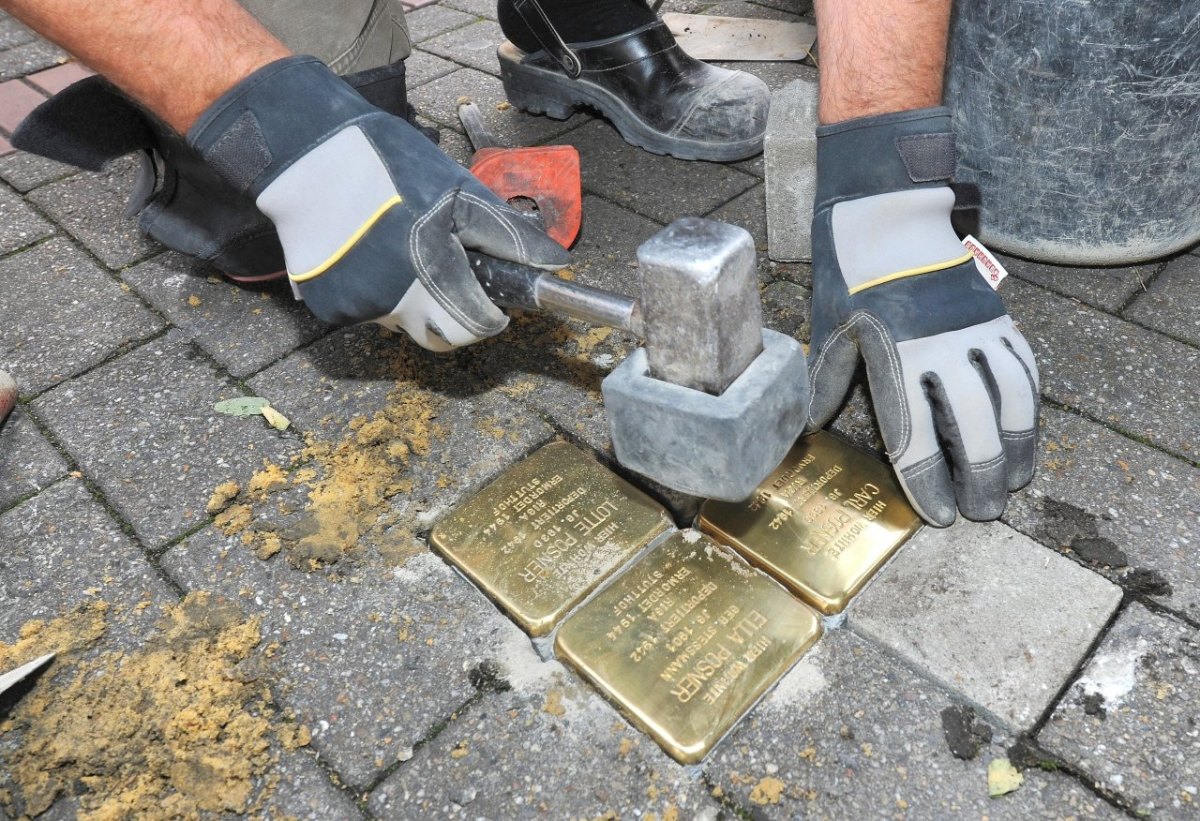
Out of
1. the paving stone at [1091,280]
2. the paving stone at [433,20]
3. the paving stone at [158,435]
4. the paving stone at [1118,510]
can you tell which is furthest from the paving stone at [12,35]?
the paving stone at [1118,510]

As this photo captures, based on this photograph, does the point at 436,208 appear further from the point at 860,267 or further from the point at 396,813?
the point at 396,813

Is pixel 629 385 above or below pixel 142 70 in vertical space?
below

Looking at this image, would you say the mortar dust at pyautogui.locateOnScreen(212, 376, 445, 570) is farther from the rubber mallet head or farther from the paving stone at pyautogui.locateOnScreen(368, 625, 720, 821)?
the rubber mallet head

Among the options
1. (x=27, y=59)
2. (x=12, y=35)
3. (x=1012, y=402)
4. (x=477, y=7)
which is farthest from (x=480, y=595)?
(x=12, y=35)

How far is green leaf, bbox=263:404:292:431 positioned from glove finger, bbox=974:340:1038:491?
1.60 m

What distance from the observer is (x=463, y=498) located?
6.25 feet

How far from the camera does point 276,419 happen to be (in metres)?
2.10

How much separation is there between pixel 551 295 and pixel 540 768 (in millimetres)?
831

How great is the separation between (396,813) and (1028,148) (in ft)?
7.05

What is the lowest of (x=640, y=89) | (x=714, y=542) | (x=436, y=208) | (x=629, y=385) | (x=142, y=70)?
(x=714, y=542)

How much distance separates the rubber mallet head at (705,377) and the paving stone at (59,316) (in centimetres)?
170

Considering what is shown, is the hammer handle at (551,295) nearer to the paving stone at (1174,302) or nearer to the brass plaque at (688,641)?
the brass plaque at (688,641)

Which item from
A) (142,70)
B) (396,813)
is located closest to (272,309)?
(142,70)

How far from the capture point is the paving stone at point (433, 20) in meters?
4.15
